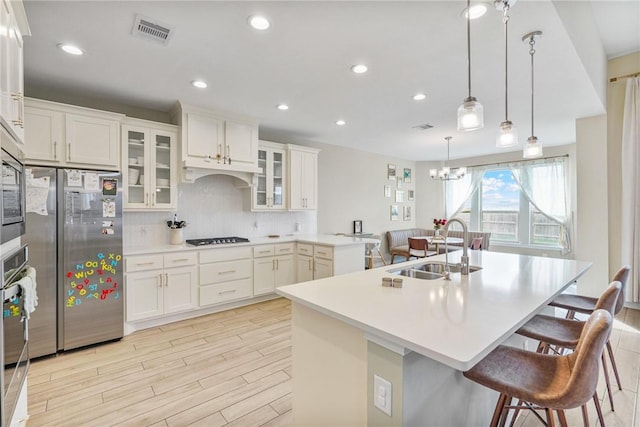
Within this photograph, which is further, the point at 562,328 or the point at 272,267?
the point at 272,267

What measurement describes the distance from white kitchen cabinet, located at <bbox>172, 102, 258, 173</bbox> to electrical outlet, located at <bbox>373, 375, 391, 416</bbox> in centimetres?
323

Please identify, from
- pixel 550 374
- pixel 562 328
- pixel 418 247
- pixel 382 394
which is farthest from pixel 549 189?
pixel 382 394

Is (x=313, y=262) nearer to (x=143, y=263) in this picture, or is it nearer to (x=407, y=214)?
(x=143, y=263)

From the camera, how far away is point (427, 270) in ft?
7.84

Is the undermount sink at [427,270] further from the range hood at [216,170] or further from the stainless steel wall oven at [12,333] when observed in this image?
the range hood at [216,170]

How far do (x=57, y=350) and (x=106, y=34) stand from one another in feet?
9.10

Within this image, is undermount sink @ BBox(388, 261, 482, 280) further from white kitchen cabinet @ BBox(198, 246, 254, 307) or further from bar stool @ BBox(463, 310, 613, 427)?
white kitchen cabinet @ BBox(198, 246, 254, 307)

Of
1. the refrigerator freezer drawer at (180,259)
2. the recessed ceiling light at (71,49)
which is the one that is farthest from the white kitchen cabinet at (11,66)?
the refrigerator freezer drawer at (180,259)

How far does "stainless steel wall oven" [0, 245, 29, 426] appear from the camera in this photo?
4.01 feet

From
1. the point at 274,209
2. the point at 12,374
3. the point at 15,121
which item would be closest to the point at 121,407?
the point at 12,374

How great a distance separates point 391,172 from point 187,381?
6016 millimetres

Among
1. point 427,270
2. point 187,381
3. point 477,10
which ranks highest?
point 477,10

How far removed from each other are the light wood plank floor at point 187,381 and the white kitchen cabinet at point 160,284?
0.26 meters

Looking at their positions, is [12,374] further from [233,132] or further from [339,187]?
[339,187]
